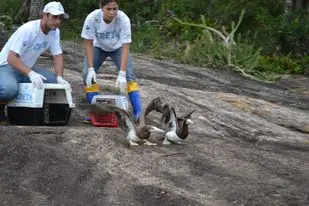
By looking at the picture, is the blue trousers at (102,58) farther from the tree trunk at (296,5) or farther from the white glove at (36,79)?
the tree trunk at (296,5)

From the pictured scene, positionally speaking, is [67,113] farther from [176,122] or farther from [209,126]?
[209,126]

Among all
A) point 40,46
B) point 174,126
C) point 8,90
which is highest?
point 40,46

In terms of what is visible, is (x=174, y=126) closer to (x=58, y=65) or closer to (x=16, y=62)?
Result: (x=58, y=65)

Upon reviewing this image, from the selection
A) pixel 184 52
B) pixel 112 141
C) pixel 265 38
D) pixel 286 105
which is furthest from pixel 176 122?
pixel 265 38

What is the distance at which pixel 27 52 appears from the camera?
6.33 m

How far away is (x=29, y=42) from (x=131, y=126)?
48.7 inches

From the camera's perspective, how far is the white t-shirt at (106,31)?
21.5 ft

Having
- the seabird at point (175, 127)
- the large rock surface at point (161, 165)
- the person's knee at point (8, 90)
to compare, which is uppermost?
the person's knee at point (8, 90)

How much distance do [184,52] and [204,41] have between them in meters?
0.47

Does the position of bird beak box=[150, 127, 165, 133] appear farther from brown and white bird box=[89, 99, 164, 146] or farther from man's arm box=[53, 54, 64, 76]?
man's arm box=[53, 54, 64, 76]

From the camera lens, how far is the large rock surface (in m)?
4.69

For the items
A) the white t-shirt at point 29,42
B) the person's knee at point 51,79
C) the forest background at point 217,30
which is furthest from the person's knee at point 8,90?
the forest background at point 217,30

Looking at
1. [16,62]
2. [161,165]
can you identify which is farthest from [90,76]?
[161,165]

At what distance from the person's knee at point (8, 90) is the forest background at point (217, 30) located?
7637 mm
